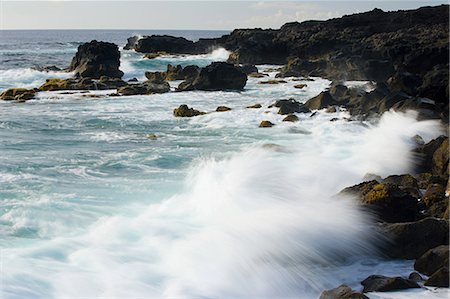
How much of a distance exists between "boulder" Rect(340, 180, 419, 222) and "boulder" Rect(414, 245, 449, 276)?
4.60ft

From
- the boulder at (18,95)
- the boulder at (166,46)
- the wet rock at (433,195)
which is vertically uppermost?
the boulder at (166,46)

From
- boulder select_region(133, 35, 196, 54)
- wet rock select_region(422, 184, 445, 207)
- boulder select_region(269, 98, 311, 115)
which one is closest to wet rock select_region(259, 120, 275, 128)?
boulder select_region(269, 98, 311, 115)

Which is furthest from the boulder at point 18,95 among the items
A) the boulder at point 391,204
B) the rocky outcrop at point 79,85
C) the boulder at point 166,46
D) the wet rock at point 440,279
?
the boulder at point 166,46

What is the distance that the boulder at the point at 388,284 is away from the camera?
5637 millimetres

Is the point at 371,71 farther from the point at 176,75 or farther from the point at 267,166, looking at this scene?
the point at 267,166

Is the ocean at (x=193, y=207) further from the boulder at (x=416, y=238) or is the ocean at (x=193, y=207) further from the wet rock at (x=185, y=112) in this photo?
the wet rock at (x=185, y=112)

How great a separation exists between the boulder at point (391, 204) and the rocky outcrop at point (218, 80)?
69.4ft

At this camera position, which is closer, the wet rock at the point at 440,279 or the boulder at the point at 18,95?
the wet rock at the point at 440,279

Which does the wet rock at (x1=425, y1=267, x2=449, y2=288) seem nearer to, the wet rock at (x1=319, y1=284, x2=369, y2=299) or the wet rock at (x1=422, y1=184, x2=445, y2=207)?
the wet rock at (x1=319, y1=284, x2=369, y2=299)

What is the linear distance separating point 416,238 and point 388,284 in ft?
3.84

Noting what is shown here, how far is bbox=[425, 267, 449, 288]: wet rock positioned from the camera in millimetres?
5605

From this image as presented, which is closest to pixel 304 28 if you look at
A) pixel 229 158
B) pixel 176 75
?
pixel 176 75

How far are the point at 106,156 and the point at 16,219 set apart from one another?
474 cm

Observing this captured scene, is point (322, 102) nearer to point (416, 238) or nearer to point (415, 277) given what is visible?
point (416, 238)
